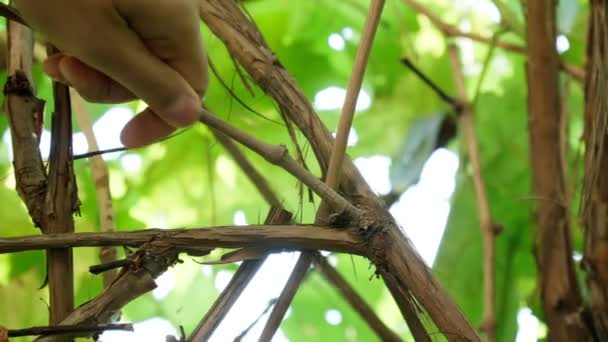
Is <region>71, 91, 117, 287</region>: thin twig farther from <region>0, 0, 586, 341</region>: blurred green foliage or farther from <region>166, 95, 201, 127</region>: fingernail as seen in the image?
<region>166, 95, 201, 127</region>: fingernail

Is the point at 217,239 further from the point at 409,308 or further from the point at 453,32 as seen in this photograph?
the point at 453,32

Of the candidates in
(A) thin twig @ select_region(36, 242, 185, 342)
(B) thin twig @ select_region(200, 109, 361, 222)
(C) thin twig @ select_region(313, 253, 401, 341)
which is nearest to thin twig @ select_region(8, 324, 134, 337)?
(A) thin twig @ select_region(36, 242, 185, 342)

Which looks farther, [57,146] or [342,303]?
[342,303]

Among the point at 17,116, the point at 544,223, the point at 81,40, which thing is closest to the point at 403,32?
the point at 544,223

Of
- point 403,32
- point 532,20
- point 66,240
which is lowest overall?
point 66,240

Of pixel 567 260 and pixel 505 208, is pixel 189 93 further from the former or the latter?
pixel 505 208

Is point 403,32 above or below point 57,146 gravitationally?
above
